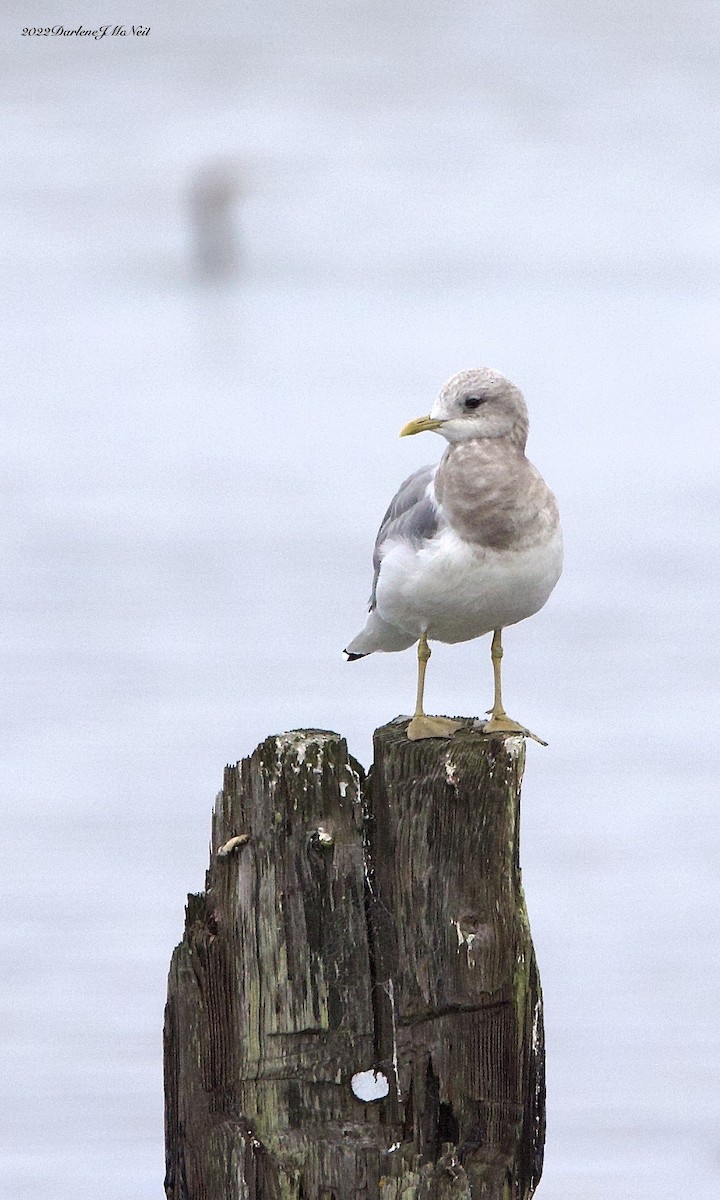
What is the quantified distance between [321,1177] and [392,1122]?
210 mm

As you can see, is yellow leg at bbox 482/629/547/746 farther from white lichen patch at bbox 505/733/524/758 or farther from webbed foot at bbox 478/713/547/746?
white lichen patch at bbox 505/733/524/758

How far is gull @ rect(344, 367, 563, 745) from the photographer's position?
188 inches

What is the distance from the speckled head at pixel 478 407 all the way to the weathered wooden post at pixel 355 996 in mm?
1348

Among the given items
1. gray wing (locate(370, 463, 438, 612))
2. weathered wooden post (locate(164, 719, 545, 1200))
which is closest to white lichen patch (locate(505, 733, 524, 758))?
weathered wooden post (locate(164, 719, 545, 1200))

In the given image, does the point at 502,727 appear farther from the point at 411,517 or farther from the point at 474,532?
the point at 411,517

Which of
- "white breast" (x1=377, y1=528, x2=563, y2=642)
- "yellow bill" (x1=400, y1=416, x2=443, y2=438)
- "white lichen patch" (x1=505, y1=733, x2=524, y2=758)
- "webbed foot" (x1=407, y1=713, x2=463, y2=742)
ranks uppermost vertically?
"yellow bill" (x1=400, y1=416, x2=443, y2=438)

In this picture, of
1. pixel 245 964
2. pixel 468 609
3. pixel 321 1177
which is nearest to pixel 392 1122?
pixel 321 1177

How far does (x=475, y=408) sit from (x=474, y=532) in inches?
16.0

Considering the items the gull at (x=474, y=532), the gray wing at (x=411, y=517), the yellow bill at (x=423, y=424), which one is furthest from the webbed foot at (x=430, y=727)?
the yellow bill at (x=423, y=424)

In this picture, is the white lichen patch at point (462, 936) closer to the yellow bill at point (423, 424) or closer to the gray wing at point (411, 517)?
the gray wing at point (411, 517)

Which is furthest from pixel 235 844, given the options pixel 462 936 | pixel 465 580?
pixel 465 580

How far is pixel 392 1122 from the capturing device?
3.86 metres

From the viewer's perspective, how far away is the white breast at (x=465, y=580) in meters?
4.76

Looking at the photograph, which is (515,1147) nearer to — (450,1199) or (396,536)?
(450,1199)
